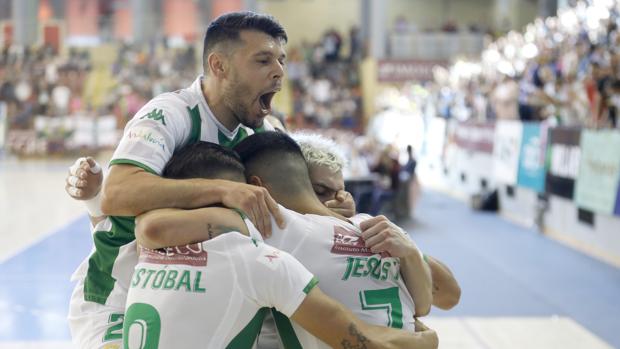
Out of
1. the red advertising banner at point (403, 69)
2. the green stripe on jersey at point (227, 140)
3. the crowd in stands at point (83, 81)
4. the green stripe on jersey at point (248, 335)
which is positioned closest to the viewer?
the green stripe on jersey at point (248, 335)

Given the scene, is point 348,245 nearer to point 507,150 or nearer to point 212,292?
point 212,292

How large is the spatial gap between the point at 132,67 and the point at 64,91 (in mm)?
3289

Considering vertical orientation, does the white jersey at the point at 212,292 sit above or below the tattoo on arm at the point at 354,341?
above

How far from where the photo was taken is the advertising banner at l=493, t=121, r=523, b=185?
1444 cm

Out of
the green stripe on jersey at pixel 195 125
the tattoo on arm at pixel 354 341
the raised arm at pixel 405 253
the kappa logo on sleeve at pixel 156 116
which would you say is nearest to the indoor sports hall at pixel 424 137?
the kappa logo on sleeve at pixel 156 116

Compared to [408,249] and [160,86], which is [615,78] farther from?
[160,86]

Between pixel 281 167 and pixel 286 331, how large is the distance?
0.56m

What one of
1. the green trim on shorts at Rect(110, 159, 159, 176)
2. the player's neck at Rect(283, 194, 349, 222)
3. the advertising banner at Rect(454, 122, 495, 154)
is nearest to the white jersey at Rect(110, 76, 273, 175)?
the green trim on shorts at Rect(110, 159, 159, 176)

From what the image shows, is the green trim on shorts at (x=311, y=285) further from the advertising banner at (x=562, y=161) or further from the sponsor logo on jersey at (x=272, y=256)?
the advertising banner at (x=562, y=161)

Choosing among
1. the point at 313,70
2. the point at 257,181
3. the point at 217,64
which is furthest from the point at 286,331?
the point at 313,70

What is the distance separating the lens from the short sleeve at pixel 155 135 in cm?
310

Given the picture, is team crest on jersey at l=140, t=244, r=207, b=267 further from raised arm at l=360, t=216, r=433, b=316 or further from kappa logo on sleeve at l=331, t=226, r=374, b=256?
raised arm at l=360, t=216, r=433, b=316

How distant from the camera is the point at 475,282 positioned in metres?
9.07

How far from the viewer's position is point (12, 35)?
4038cm
